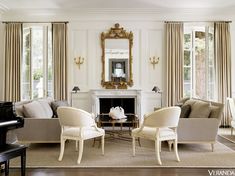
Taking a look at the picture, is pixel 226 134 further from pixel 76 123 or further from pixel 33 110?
pixel 33 110

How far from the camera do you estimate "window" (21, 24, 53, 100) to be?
7.87m

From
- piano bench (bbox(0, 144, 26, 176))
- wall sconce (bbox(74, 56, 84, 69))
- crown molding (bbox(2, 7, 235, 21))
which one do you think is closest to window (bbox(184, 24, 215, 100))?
crown molding (bbox(2, 7, 235, 21))

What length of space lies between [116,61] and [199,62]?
2.54 meters

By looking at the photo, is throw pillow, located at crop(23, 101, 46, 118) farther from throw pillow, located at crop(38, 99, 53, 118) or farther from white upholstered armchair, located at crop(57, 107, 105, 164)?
white upholstered armchair, located at crop(57, 107, 105, 164)

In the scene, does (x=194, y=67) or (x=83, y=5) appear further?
(x=194, y=67)

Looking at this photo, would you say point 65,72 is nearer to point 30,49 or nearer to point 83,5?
point 30,49

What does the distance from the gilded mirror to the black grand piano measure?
427 centimetres

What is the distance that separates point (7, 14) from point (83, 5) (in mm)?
2340

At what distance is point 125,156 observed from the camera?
14.8 ft

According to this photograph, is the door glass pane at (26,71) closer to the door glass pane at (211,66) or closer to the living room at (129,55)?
the living room at (129,55)

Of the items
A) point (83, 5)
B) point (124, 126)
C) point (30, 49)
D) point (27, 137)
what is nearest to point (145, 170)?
point (27, 137)

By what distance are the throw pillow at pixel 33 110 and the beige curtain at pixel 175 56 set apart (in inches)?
151

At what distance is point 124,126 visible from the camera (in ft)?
24.1

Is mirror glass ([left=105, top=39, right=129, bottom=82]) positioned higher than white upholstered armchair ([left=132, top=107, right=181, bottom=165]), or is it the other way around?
mirror glass ([left=105, top=39, right=129, bottom=82])
